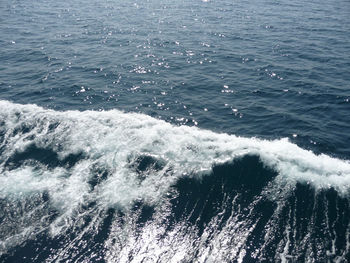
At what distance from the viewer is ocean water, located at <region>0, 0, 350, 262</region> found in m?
17.4

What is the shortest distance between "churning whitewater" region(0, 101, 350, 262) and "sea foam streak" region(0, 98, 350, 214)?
92mm

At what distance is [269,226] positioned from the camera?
58.2 feet

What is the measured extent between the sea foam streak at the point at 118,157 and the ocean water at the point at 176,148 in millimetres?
128

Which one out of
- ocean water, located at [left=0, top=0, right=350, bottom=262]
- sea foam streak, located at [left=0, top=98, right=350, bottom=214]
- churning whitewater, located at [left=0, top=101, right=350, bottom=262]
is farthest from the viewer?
sea foam streak, located at [left=0, top=98, right=350, bottom=214]

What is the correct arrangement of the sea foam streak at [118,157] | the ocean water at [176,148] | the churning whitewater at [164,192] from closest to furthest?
the churning whitewater at [164,192], the ocean water at [176,148], the sea foam streak at [118,157]

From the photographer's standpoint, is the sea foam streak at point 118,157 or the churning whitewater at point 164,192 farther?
the sea foam streak at point 118,157

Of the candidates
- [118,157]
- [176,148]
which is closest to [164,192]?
[176,148]

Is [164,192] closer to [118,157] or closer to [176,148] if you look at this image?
[176,148]

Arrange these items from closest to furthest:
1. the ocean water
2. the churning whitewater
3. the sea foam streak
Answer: the churning whitewater < the ocean water < the sea foam streak

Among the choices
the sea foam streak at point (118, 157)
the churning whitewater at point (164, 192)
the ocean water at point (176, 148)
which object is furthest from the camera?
the sea foam streak at point (118, 157)

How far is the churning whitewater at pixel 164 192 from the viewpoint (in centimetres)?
1705

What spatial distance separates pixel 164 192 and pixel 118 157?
19.5ft

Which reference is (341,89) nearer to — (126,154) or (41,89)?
(126,154)

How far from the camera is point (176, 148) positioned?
2480cm
